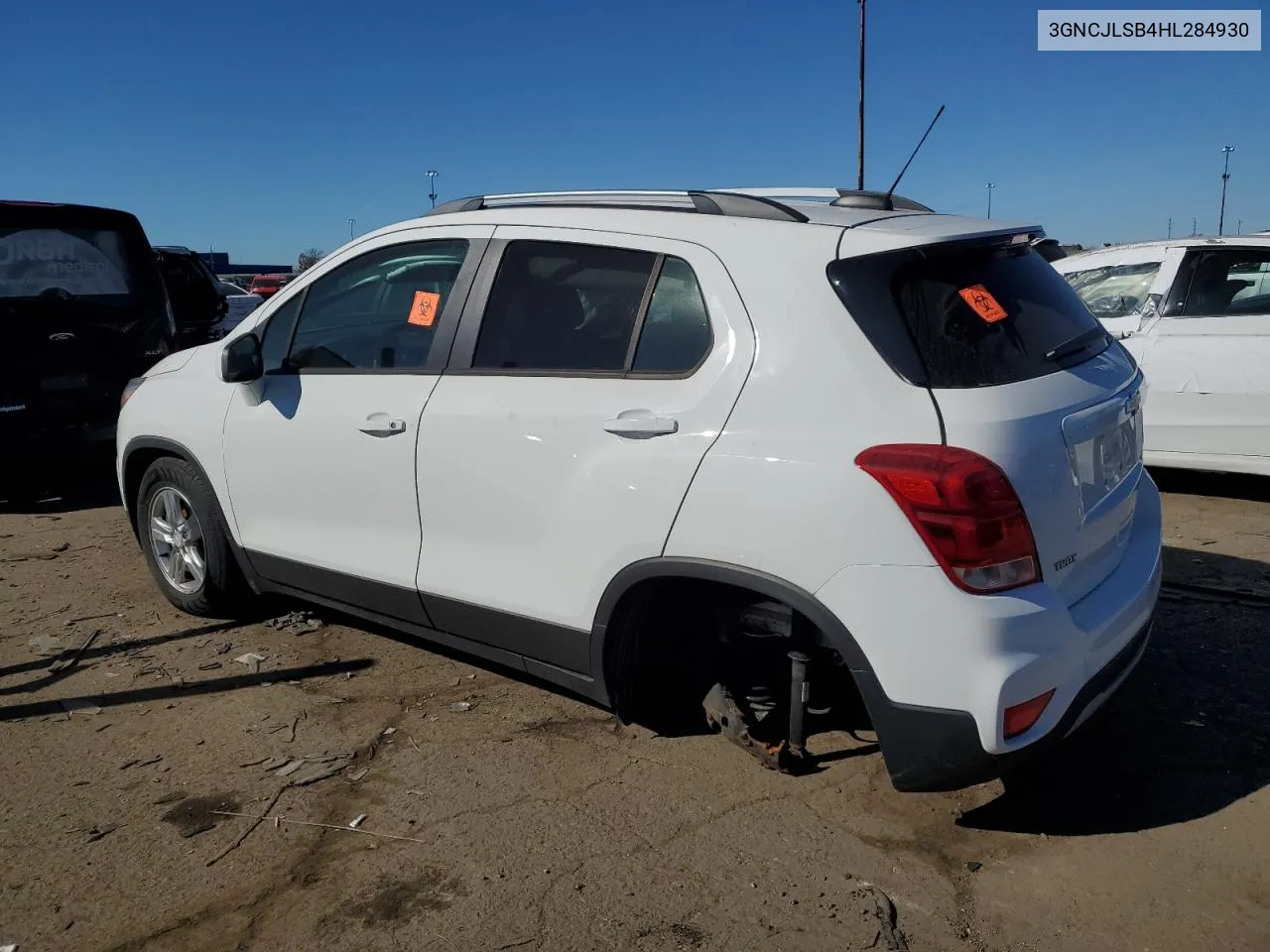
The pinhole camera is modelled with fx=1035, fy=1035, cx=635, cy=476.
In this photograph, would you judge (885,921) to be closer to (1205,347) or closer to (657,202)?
(657,202)

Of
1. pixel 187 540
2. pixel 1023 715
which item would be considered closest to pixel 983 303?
pixel 1023 715

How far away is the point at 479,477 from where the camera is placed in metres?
3.42

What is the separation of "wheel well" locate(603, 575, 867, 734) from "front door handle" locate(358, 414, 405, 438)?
108 centimetres

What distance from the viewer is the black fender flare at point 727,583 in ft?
8.86

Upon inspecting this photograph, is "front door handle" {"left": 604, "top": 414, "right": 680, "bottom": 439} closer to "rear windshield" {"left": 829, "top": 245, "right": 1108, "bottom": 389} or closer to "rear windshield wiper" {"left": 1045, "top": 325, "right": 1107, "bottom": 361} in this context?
"rear windshield" {"left": 829, "top": 245, "right": 1108, "bottom": 389}

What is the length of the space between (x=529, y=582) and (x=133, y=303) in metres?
5.93

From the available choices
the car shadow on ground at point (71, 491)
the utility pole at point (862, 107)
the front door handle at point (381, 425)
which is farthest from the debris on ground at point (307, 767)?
the utility pole at point (862, 107)

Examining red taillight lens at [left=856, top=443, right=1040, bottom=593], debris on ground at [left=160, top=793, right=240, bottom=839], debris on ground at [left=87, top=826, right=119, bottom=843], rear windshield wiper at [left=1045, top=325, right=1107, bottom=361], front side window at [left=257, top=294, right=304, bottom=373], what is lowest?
debris on ground at [left=160, top=793, right=240, bottom=839]

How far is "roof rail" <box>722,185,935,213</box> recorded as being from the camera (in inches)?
137

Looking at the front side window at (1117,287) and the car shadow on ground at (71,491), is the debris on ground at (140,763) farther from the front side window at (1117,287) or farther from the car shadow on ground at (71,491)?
the front side window at (1117,287)

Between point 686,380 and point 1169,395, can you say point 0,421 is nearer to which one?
point 686,380

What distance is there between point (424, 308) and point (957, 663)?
2230 millimetres

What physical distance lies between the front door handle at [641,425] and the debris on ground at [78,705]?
7.90 feet

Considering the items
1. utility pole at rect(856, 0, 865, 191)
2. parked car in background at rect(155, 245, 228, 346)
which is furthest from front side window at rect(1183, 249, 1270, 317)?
utility pole at rect(856, 0, 865, 191)
